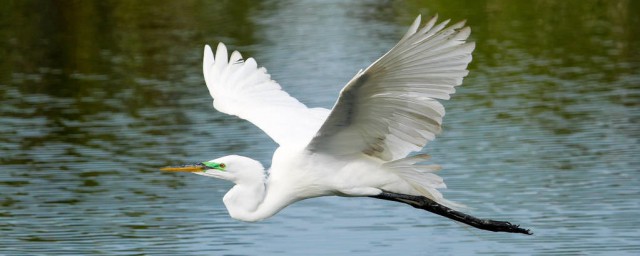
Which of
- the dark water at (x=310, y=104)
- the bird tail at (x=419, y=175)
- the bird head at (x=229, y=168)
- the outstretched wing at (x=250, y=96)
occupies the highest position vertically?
the dark water at (x=310, y=104)

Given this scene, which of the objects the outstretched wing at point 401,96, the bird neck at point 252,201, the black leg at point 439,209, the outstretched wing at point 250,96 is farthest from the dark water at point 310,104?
the outstretched wing at point 401,96

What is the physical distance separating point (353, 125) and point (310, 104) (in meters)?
12.1

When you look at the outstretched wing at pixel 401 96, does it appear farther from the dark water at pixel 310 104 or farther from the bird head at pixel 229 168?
the dark water at pixel 310 104

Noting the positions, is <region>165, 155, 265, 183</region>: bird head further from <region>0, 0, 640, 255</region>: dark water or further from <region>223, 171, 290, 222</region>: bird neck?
<region>0, 0, 640, 255</region>: dark water

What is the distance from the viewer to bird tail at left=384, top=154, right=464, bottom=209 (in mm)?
8109

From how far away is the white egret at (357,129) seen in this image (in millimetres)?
7074

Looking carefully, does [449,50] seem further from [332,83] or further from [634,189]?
[332,83]

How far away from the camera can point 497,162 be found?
16.0 meters

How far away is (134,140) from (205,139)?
95cm

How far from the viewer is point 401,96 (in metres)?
7.37

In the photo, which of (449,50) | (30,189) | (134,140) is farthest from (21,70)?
(449,50)

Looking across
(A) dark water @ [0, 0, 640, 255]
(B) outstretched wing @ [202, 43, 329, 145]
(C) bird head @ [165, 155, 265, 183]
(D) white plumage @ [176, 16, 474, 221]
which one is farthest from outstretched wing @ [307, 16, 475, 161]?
(A) dark water @ [0, 0, 640, 255]

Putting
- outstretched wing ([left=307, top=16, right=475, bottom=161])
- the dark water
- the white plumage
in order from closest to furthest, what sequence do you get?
→ 1. outstretched wing ([left=307, top=16, right=475, bottom=161])
2. the white plumage
3. the dark water

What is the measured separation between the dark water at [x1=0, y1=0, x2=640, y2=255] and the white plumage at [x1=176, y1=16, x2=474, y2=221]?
5.88 ft
